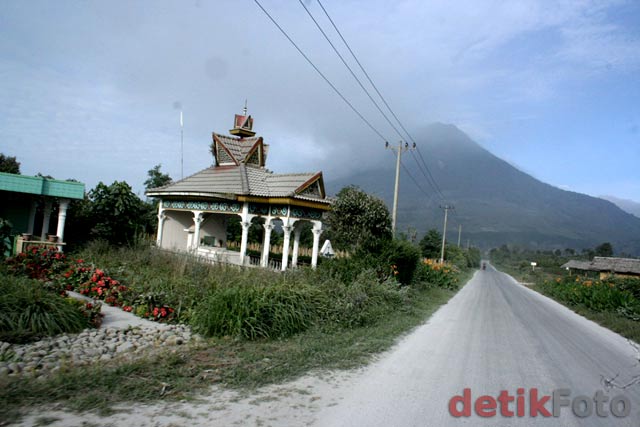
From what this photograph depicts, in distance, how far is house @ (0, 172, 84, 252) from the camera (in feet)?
46.5

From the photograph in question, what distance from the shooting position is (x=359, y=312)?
981 centimetres

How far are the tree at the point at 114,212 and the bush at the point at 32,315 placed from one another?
10396mm

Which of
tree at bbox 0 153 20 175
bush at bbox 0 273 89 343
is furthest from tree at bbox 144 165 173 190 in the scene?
bush at bbox 0 273 89 343

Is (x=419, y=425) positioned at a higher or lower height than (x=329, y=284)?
lower

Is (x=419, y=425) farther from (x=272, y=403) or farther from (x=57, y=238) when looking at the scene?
(x=57, y=238)

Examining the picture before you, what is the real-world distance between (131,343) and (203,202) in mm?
14081

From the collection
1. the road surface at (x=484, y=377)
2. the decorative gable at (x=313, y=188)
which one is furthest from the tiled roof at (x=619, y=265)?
the road surface at (x=484, y=377)

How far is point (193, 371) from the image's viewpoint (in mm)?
5441

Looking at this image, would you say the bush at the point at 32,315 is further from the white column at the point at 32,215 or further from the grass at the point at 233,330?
the white column at the point at 32,215

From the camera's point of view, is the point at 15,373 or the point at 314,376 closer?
the point at 15,373

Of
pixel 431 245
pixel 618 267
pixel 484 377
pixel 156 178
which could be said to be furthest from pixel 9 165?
pixel 618 267

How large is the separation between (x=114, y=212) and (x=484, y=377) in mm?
15715

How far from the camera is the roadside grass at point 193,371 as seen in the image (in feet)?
14.4

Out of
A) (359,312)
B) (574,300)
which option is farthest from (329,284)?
(574,300)
